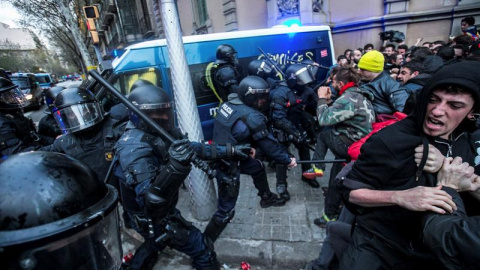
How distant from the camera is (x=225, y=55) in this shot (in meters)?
4.58

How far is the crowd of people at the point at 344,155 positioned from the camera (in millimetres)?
1146

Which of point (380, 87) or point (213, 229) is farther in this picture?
point (213, 229)

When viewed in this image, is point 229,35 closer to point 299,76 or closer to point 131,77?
point 299,76

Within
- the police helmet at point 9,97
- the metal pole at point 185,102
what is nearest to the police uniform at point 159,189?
the metal pole at point 185,102

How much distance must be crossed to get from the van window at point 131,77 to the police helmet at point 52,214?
3870 millimetres

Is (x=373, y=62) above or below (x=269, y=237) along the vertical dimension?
above

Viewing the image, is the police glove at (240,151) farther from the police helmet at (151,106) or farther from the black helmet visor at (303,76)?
the black helmet visor at (303,76)

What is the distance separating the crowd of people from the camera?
3.76ft

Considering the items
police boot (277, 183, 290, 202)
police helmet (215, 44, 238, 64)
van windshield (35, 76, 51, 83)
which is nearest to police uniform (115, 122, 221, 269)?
police boot (277, 183, 290, 202)

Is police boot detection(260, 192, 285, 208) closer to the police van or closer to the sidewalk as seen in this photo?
the sidewalk

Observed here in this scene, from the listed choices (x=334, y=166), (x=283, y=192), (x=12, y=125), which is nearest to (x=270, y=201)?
(x=283, y=192)

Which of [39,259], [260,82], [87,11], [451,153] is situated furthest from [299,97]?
[87,11]

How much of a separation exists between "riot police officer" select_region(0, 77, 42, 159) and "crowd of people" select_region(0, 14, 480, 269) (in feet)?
0.04

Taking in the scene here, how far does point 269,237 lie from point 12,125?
3.44 metres
